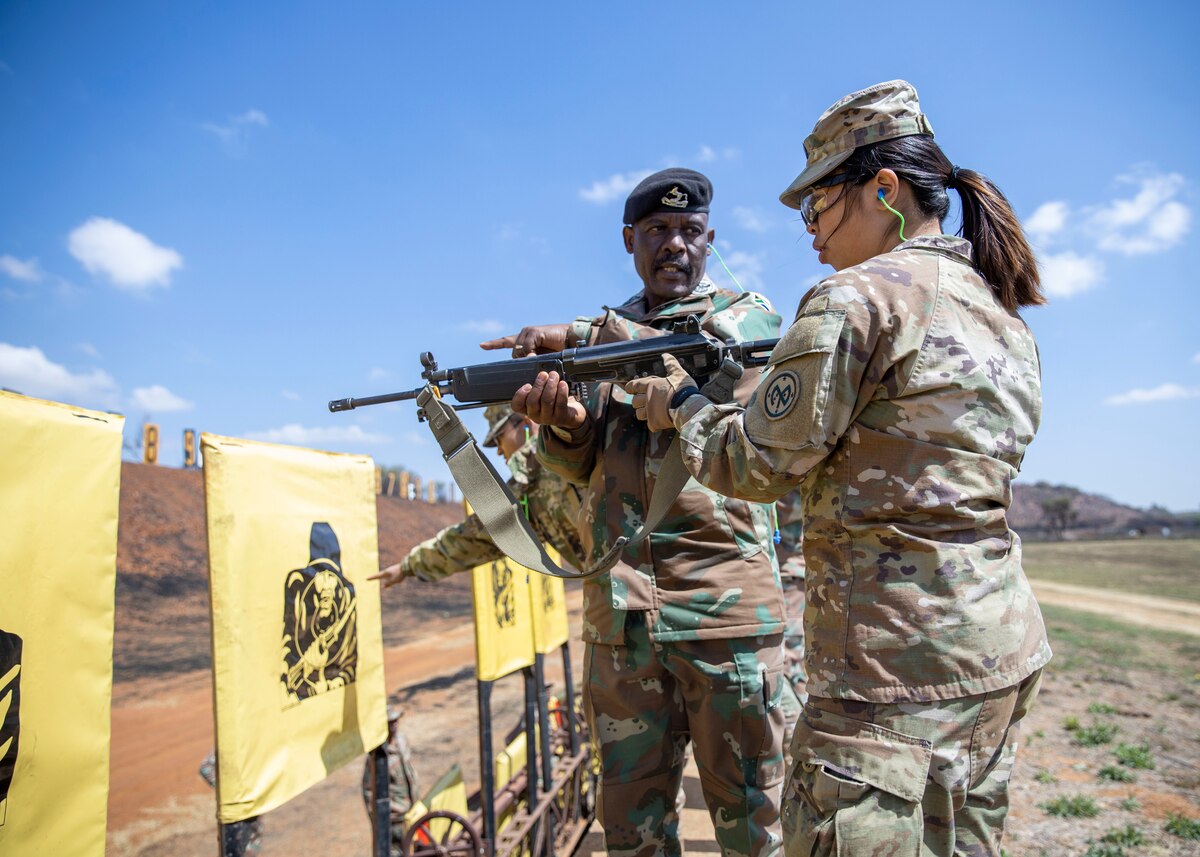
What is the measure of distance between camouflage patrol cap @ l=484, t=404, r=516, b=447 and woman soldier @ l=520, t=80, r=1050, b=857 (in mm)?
2860

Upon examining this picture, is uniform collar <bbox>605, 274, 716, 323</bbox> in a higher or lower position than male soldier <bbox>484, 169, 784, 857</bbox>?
higher

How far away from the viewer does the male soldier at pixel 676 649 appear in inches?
100

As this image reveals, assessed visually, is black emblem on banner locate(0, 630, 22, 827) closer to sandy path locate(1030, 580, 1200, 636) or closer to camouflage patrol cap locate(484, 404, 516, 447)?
camouflage patrol cap locate(484, 404, 516, 447)

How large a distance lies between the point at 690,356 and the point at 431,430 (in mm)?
A: 1112

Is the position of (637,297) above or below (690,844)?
above

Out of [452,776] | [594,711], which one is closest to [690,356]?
[594,711]

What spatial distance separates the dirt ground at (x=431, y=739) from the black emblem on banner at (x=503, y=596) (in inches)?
68.3

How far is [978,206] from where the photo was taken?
2.04 metres

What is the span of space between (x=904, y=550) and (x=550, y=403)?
1381 millimetres

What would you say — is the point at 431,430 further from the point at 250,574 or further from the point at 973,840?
the point at 973,840

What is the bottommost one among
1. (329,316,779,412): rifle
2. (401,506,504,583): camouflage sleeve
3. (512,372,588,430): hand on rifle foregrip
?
(401,506,504,583): camouflage sleeve

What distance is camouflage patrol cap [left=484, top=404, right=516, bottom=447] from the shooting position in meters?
4.70

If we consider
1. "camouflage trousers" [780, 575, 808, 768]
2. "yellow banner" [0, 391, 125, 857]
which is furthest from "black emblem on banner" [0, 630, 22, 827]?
"camouflage trousers" [780, 575, 808, 768]

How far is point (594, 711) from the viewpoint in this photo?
8.71 feet
